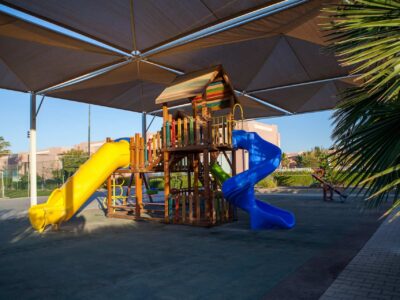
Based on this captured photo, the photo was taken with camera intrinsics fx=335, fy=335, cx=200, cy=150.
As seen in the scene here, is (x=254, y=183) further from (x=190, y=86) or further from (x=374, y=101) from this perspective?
(x=374, y=101)

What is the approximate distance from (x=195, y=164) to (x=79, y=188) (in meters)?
3.93

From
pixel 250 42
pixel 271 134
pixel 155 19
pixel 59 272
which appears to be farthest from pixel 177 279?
pixel 271 134

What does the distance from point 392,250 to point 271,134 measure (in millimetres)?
62363

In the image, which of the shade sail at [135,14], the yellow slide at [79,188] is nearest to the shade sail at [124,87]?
the shade sail at [135,14]

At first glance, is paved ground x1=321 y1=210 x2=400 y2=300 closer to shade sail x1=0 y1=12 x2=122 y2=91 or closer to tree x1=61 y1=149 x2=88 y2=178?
shade sail x1=0 y1=12 x2=122 y2=91

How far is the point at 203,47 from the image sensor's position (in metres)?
11.5

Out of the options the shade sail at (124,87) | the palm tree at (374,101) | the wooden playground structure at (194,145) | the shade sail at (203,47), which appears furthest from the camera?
the shade sail at (124,87)

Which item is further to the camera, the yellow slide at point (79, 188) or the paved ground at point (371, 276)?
the yellow slide at point (79, 188)

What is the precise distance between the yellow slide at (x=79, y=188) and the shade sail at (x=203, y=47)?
357cm

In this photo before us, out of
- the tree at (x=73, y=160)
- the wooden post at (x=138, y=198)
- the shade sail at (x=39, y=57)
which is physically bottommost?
the wooden post at (x=138, y=198)

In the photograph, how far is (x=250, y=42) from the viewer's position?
39.4ft

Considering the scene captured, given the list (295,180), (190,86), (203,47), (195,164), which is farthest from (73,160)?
(203,47)

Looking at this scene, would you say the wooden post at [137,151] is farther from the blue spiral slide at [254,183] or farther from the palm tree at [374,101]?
the palm tree at [374,101]

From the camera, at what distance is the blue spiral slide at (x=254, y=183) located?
949 cm
